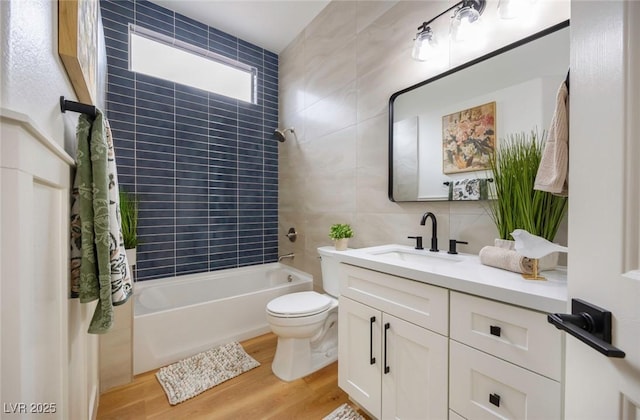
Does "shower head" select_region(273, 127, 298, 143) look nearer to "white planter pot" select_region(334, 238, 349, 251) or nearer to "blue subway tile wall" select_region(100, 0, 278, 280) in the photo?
"blue subway tile wall" select_region(100, 0, 278, 280)

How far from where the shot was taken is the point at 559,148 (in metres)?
0.85

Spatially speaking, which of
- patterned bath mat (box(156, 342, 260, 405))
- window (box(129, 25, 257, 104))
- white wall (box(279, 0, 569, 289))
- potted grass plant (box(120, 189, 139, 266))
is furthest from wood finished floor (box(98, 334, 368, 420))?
window (box(129, 25, 257, 104))

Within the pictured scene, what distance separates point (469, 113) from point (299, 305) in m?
1.50

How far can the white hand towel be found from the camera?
0.94m

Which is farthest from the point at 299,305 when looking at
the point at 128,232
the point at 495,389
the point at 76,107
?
the point at 76,107

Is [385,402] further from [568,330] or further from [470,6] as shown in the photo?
[470,6]

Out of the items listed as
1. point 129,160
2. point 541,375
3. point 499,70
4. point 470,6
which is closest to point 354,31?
point 470,6

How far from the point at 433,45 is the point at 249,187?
6.89ft

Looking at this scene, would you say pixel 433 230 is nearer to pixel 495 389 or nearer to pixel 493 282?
pixel 493 282

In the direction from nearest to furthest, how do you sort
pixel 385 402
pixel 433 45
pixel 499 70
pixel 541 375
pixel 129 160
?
pixel 541 375 < pixel 385 402 < pixel 499 70 < pixel 433 45 < pixel 129 160

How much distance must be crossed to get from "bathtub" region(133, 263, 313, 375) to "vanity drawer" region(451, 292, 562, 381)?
5.64 feet

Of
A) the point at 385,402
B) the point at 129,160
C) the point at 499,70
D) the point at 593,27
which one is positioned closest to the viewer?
the point at 593,27

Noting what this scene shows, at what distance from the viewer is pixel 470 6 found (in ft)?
4.30

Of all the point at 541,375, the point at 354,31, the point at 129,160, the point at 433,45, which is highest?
the point at 354,31
